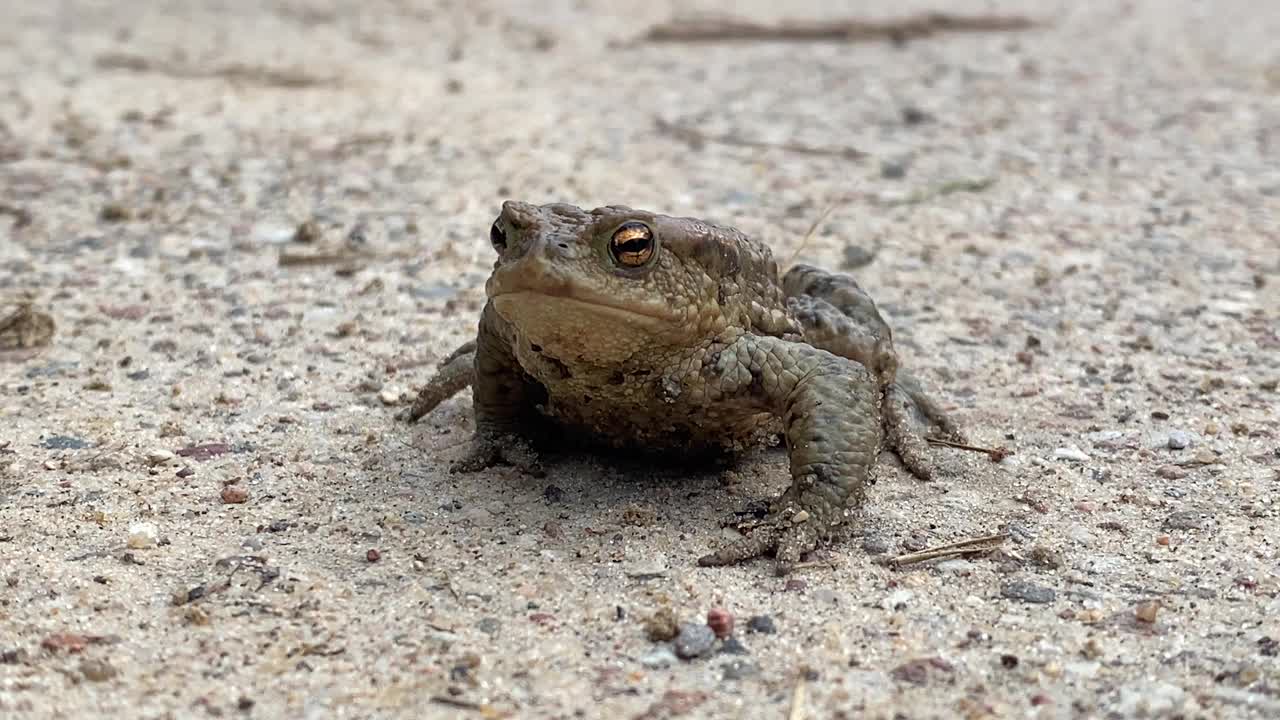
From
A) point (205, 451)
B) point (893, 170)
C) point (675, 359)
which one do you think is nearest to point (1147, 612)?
point (675, 359)

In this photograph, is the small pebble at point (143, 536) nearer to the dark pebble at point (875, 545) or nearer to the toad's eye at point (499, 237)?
the toad's eye at point (499, 237)

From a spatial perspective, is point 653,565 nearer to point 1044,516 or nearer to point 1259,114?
point 1044,516

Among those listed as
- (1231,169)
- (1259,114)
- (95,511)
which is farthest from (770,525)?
(1259,114)

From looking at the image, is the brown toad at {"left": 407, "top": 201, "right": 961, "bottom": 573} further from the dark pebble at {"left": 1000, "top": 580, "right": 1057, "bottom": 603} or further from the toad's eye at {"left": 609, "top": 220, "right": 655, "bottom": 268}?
the dark pebble at {"left": 1000, "top": 580, "right": 1057, "bottom": 603}

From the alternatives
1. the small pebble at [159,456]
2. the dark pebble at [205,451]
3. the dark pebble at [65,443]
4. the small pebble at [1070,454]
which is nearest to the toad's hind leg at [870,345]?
the small pebble at [1070,454]

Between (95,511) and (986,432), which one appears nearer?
(95,511)

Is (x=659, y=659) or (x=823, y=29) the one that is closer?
(x=659, y=659)

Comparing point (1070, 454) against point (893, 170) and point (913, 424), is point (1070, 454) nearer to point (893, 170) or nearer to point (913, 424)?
point (913, 424)

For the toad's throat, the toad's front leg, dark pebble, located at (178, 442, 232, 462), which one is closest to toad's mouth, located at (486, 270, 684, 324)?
the toad's throat
